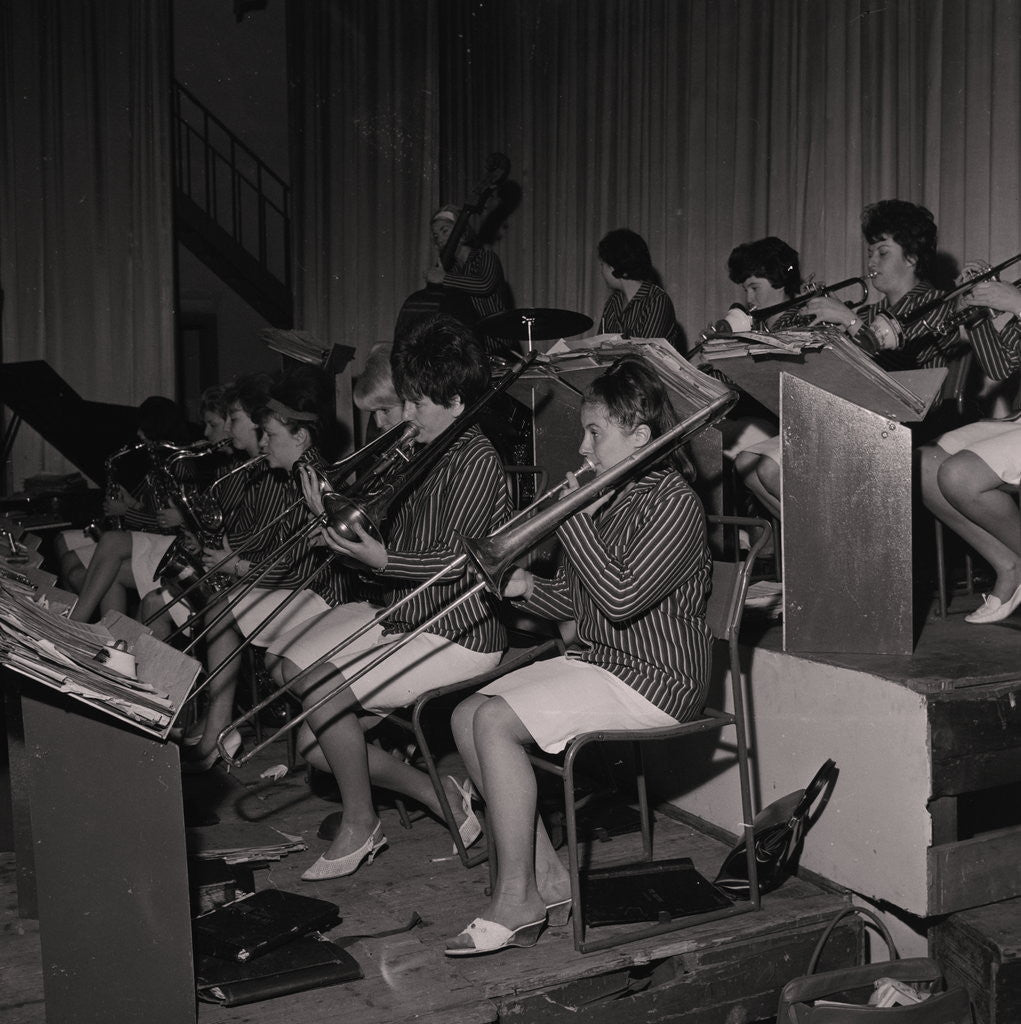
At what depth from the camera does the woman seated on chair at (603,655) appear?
88.5 inches

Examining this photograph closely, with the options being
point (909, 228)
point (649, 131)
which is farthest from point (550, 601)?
point (649, 131)

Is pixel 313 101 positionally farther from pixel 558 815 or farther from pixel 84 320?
pixel 558 815

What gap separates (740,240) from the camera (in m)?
5.50

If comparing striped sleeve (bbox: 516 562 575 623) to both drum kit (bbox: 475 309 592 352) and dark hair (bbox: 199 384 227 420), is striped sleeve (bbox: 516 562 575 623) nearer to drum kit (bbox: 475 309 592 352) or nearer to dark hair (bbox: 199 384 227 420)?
drum kit (bbox: 475 309 592 352)

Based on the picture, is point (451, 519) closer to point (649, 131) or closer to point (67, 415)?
point (67, 415)

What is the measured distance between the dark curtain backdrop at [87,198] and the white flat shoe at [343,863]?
5284 mm

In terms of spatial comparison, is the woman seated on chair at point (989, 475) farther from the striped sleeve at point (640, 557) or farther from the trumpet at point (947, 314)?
the striped sleeve at point (640, 557)

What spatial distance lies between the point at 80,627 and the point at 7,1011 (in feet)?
2.22

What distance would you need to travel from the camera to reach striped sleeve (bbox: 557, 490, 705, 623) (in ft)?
7.38

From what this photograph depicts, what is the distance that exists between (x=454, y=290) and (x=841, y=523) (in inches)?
131

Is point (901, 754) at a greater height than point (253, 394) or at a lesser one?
lesser

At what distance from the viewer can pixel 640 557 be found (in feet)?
7.45

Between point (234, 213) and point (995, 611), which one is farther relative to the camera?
point (234, 213)

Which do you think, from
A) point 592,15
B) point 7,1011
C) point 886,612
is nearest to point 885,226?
point 886,612
